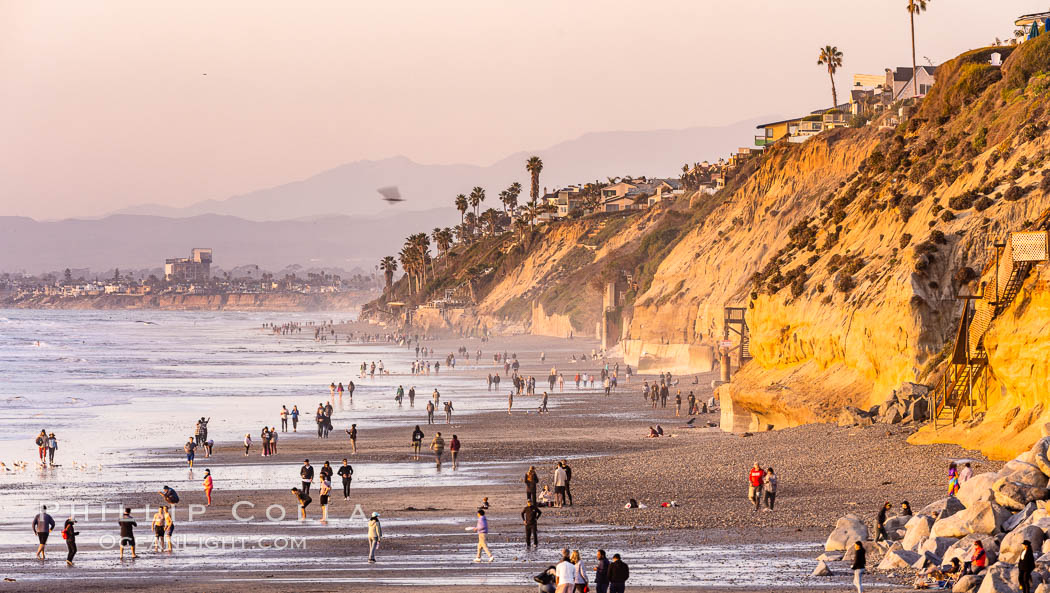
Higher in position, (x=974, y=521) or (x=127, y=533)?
(x=974, y=521)

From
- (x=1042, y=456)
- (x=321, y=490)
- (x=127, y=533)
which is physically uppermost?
(x=1042, y=456)

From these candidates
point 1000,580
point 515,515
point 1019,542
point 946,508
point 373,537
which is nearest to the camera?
point 1000,580

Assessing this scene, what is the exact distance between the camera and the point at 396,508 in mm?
25672

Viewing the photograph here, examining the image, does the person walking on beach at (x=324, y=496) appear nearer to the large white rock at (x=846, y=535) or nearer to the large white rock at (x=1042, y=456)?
the large white rock at (x=846, y=535)

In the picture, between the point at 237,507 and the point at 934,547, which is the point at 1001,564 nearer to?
the point at 934,547

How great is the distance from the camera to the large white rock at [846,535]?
18672 millimetres

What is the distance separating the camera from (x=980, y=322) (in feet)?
93.4

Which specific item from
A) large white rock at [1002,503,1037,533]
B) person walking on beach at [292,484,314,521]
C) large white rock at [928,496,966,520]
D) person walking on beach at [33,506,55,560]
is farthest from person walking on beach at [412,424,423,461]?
large white rock at [1002,503,1037,533]

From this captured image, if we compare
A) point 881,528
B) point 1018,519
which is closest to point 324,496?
point 881,528

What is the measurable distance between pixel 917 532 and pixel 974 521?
993 mm

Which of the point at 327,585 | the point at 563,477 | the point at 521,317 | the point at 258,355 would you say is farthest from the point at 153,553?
the point at 521,317

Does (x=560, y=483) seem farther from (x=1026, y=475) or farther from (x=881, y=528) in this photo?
(x=1026, y=475)

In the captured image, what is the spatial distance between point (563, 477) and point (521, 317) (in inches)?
4376

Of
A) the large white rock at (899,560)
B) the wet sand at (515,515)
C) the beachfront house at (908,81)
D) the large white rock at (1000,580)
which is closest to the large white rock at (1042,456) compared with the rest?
the large white rock at (899,560)
